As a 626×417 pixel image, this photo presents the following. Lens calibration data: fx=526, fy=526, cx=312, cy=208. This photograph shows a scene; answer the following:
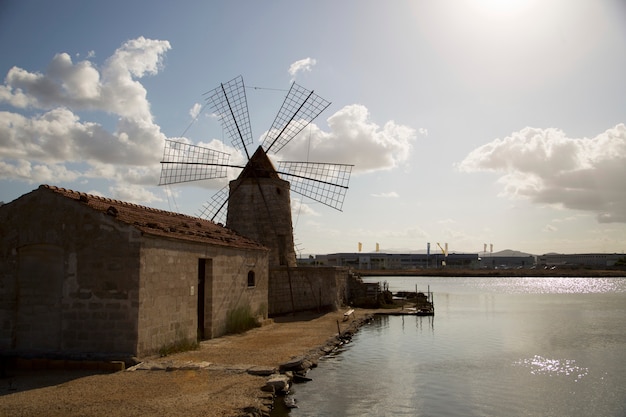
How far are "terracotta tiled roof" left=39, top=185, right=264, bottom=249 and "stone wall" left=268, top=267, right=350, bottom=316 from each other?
4453 millimetres

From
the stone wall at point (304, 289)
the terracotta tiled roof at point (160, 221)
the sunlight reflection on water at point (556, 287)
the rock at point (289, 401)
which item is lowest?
the sunlight reflection on water at point (556, 287)

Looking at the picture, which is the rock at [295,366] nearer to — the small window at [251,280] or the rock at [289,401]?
the rock at [289,401]

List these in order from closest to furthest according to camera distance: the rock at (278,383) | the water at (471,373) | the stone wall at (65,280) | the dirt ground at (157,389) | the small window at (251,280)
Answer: the dirt ground at (157,389) → the rock at (278,383) → the water at (471,373) → the stone wall at (65,280) → the small window at (251,280)

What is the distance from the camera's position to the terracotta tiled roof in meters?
12.4

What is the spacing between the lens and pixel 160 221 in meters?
15.0

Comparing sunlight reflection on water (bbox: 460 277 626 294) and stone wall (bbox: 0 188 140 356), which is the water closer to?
stone wall (bbox: 0 188 140 356)

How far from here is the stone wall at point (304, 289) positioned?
24.3 m

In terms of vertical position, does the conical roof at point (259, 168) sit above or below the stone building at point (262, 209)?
above

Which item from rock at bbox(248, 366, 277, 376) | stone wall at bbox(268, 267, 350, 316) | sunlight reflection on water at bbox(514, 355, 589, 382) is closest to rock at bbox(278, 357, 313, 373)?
rock at bbox(248, 366, 277, 376)

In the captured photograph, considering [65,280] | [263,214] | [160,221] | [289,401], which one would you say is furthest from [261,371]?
[263,214]

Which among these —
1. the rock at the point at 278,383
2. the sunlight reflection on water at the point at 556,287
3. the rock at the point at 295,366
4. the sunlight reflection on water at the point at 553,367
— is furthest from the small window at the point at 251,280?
the sunlight reflection on water at the point at 556,287

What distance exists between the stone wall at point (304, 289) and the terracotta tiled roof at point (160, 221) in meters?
4.45

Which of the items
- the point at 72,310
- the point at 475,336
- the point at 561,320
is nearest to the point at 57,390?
the point at 72,310

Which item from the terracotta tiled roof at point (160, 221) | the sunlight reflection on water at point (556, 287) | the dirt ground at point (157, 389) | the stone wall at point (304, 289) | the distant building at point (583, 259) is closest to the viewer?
the dirt ground at point (157, 389)
